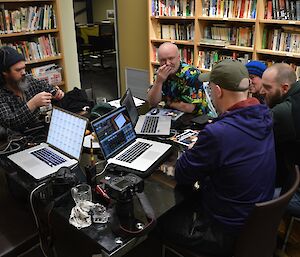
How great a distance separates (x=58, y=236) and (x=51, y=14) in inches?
123

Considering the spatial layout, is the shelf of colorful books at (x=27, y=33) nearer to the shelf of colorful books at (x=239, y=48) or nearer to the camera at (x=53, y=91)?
the camera at (x=53, y=91)

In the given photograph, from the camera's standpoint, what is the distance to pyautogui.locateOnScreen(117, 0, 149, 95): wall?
15.6ft

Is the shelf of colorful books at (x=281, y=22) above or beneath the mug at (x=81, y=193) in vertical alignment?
above

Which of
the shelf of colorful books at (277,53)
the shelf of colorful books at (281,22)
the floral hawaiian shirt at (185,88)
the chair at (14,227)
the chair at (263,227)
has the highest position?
the shelf of colorful books at (281,22)

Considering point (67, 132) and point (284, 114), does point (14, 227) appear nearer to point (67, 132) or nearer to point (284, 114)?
point (67, 132)

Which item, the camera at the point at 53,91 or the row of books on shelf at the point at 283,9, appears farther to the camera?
the row of books on shelf at the point at 283,9

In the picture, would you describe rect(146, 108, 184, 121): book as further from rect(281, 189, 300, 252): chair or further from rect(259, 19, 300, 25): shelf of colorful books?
rect(259, 19, 300, 25): shelf of colorful books

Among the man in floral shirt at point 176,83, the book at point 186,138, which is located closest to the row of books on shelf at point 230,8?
the man in floral shirt at point 176,83

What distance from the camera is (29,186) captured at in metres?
1.66

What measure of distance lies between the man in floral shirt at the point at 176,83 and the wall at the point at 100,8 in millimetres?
7865

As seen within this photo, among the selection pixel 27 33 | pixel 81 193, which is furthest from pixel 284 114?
pixel 27 33

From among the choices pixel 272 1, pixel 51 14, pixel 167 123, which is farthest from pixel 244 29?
pixel 51 14

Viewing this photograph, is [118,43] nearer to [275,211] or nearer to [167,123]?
[167,123]

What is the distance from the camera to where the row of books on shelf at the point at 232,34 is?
3.68 metres
